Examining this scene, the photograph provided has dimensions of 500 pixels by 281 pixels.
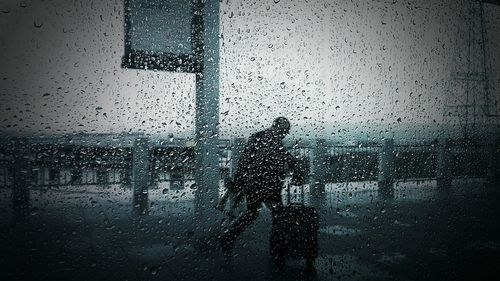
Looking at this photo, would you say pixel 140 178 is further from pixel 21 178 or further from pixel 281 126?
pixel 281 126

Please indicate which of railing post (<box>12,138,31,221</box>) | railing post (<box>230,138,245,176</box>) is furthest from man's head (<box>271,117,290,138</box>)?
railing post (<box>12,138,31,221</box>)

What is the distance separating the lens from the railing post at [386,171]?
243cm

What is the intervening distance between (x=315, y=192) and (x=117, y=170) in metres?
1.53

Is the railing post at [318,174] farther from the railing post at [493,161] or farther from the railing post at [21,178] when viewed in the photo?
the railing post at [493,161]

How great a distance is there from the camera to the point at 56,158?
1845 millimetres

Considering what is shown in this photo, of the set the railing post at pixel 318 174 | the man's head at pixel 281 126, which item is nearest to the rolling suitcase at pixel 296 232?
the railing post at pixel 318 174

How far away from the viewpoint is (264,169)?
5.62 ft

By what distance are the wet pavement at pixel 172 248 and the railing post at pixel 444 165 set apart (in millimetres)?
1161

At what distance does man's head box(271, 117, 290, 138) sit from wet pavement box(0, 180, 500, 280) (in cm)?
77

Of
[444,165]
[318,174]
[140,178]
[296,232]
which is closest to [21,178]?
[140,178]

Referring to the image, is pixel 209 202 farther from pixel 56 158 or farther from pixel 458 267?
pixel 458 267

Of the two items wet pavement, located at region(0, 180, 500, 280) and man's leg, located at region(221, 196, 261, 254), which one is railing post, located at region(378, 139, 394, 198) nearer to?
wet pavement, located at region(0, 180, 500, 280)

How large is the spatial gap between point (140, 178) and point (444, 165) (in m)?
3.72

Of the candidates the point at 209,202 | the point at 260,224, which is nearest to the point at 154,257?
the point at 209,202
